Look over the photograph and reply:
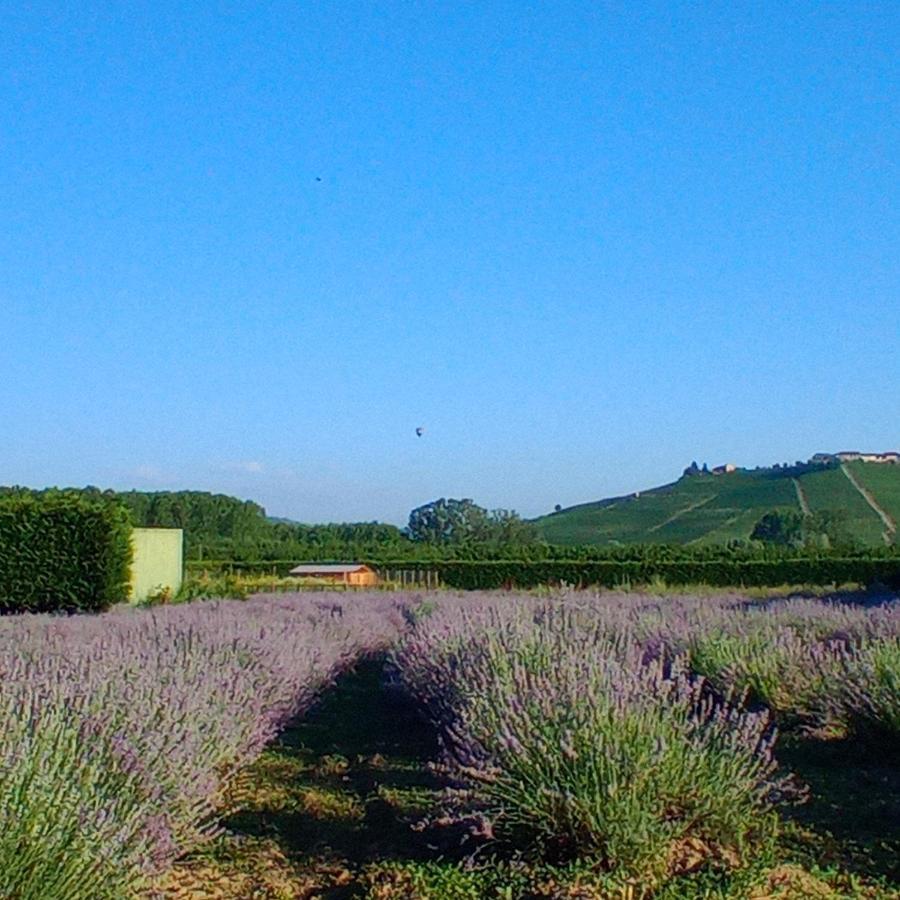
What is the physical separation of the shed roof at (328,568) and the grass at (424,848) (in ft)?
100

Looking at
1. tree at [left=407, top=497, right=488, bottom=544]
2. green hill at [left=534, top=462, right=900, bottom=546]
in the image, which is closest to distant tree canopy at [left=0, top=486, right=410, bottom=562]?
tree at [left=407, top=497, right=488, bottom=544]

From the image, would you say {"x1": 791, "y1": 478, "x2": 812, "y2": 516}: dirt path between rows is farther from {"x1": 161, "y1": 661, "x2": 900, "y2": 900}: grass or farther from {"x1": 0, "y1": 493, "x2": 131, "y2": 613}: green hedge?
{"x1": 161, "y1": 661, "x2": 900, "y2": 900}: grass

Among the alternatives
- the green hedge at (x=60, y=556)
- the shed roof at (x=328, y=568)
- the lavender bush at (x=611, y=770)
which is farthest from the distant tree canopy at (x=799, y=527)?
the lavender bush at (x=611, y=770)

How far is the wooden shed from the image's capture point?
3459cm

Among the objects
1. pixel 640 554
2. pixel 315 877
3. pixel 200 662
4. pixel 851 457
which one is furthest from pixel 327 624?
pixel 851 457

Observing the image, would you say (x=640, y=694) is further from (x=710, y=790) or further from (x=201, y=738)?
(x=201, y=738)

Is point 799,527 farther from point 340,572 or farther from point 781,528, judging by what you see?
point 340,572

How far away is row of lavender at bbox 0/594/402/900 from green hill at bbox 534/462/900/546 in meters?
54.2

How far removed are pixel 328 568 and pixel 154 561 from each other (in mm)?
15804

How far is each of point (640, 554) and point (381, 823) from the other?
33.0 m

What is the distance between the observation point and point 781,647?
5.95 metres

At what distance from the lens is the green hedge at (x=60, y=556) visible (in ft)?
60.1

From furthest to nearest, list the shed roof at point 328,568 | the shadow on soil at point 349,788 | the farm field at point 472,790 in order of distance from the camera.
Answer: the shed roof at point 328,568
the shadow on soil at point 349,788
the farm field at point 472,790

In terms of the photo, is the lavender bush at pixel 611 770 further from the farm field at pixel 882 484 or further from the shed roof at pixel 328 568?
the farm field at pixel 882 484
